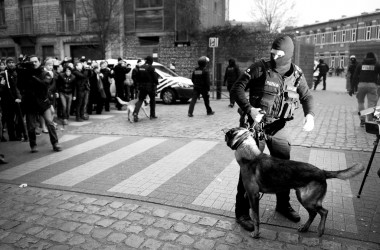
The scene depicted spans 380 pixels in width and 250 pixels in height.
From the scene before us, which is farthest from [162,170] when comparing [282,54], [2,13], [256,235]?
[2,13]

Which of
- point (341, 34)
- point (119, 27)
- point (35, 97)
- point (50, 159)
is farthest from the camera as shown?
point (341, 34)

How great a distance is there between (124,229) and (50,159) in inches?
141

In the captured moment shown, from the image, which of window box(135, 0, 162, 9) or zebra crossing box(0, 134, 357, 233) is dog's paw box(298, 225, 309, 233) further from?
window box(135, 0, 162, 9)

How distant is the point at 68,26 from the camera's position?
27078 millimetres

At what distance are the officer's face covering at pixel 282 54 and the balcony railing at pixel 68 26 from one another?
25782 millimetres

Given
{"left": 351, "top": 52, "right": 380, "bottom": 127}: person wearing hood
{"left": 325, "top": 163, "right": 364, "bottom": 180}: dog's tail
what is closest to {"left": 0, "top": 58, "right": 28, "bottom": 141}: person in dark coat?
{"left": 325, "top": 163, "right": 364, "bottom": 180}: dog's tail

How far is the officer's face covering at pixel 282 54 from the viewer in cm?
348

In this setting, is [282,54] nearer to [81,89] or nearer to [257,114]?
[257,114]

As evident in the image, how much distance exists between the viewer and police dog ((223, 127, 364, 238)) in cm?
326

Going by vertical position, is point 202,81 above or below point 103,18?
below

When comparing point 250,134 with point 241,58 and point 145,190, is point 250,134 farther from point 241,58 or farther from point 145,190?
point 241,58

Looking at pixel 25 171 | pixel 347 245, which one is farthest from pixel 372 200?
pixel 25 171

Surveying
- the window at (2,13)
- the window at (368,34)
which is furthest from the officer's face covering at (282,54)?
the window at (368,34)

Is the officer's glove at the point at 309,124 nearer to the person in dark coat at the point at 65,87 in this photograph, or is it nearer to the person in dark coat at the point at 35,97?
the person in dark coat at the point at 35,97
